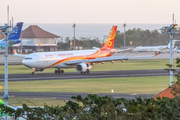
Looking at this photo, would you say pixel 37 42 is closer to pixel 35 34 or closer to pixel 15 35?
pixel 35 34

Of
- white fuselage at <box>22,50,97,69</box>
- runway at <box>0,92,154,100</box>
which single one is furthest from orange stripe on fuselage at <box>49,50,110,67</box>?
runway at <box>0,92,154,100</box>

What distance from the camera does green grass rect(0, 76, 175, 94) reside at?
4259cm

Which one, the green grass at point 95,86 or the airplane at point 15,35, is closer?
the airplane at point 15,35

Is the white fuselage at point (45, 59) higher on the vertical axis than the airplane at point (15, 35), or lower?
lower

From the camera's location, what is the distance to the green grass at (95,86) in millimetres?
42594

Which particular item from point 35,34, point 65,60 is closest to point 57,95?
point 65,60

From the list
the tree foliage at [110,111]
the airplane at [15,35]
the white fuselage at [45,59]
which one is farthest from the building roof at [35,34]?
the tree foliage at [110,111]

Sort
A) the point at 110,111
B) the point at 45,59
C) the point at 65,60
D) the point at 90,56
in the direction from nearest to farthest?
the point at 110,111, the point at 45,59, the point at 65,60, the point at 90,56

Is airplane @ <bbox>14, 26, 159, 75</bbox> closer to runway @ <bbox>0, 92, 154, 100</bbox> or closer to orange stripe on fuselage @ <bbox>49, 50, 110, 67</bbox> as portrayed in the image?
orange stripe on fuselage @ <bbox>49, 50, 110, 67</bbox>

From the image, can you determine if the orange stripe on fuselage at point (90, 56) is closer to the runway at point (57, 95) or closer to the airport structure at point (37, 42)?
the runway at point (57, 95)

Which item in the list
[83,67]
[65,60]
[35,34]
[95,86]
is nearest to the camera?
[95,86]

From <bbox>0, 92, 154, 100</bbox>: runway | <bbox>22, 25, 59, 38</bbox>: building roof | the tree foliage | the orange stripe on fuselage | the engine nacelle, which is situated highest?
<bbox>22, 25, 59, 38</bbox>: building roof

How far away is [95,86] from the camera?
4609cm

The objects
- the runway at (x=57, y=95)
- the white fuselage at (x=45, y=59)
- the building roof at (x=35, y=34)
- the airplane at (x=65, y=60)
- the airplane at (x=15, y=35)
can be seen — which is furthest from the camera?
the building roof at (x=35, y=34)
